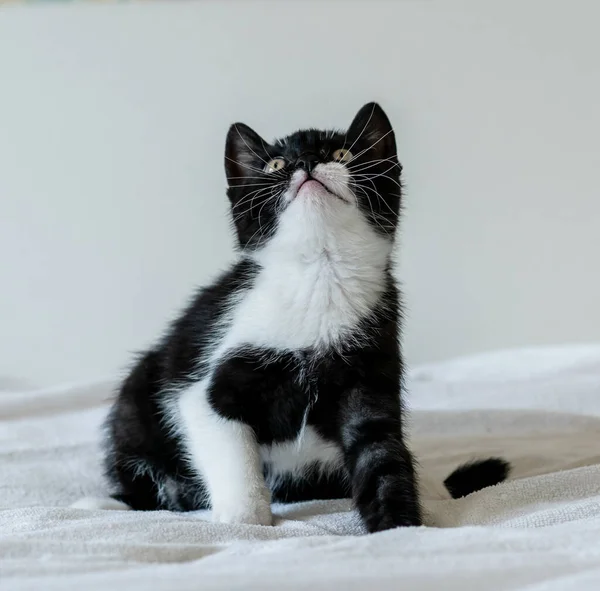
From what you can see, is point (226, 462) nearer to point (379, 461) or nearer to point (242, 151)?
point (379, 461)

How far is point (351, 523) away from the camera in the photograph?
105 centimetres

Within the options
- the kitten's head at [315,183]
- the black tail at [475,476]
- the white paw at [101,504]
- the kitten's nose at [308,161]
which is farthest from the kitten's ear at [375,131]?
the white paw at [101,504]

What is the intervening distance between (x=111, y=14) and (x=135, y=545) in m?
1.85

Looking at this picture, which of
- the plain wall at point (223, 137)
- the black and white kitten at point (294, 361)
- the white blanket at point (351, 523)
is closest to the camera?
the white blanket at point (351, 523)

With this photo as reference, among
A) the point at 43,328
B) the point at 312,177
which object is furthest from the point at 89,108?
the point at 312,177

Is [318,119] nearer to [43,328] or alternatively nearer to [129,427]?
[43,328]

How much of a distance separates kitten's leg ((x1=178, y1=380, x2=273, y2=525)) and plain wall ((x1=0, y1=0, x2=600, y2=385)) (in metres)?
1.22

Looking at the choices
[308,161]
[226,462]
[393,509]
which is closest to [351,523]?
[393,509]

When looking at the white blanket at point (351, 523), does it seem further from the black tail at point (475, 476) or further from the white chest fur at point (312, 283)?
the white chest fur at point (312, 283)

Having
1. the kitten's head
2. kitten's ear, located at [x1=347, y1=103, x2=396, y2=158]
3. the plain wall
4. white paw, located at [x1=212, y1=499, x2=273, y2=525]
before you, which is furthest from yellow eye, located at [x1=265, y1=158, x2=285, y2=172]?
the plain wall

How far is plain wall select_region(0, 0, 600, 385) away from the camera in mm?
2236

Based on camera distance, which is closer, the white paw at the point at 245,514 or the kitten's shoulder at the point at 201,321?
the white paw at the point at 245,514

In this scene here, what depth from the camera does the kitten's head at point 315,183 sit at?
113 centimetres

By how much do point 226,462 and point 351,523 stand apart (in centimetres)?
20
